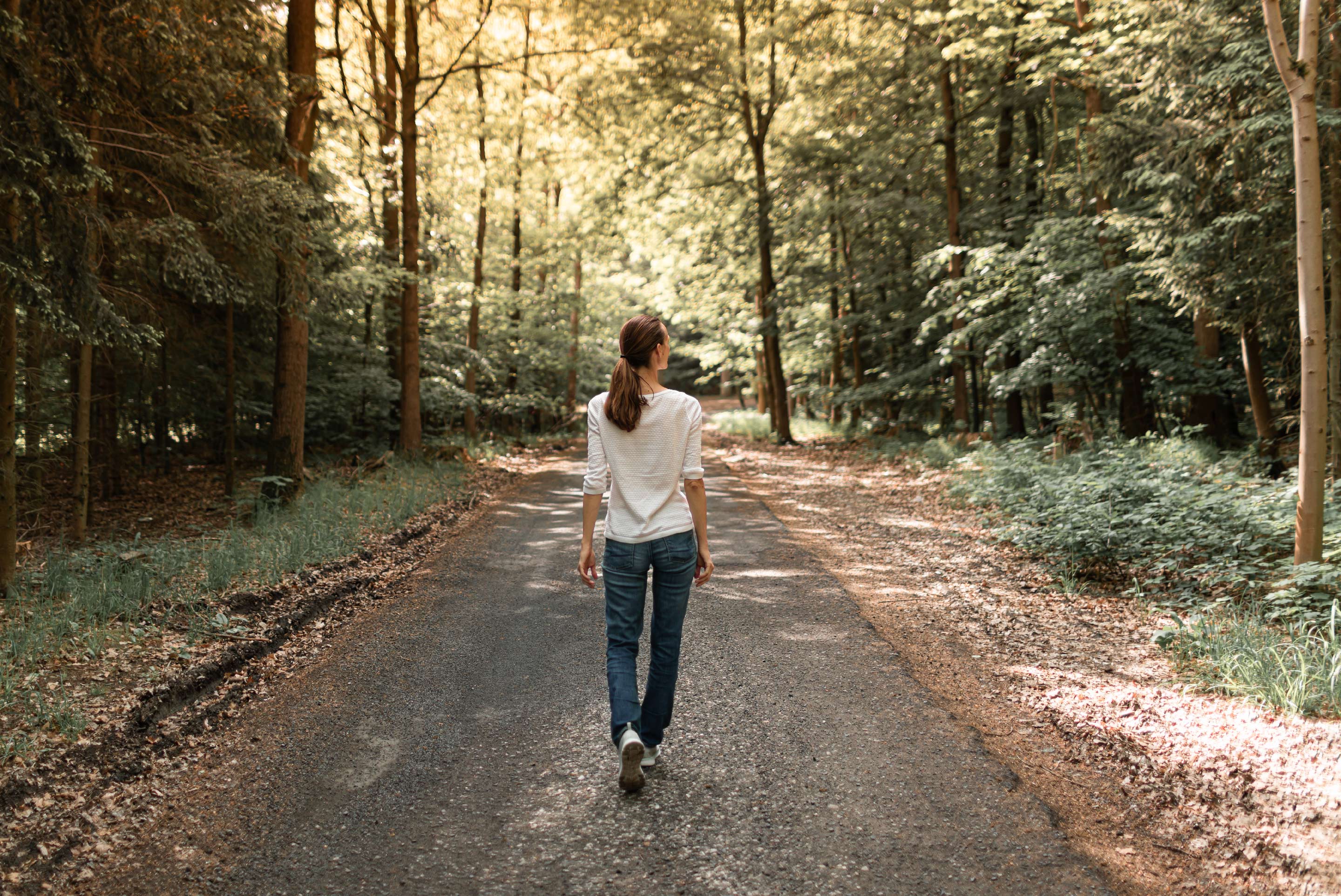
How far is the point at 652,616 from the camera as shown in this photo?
3.60m

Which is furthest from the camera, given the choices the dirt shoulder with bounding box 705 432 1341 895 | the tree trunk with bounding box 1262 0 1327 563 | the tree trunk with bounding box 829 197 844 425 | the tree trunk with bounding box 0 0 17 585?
the tree trunk with bounding box 829 197 844 425

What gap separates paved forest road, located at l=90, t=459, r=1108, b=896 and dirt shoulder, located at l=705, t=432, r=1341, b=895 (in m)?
0.26

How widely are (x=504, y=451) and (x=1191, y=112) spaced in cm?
1459

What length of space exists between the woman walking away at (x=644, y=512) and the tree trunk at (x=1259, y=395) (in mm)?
10347

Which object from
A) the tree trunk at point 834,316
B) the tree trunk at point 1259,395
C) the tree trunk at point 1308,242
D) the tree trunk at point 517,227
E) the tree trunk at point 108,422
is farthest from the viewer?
the tree trunk at point 517,227

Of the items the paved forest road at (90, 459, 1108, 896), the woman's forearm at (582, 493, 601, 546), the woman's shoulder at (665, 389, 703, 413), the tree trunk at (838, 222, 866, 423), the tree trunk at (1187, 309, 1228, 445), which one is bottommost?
the paved forest road at (90, 459, 1108, 896)

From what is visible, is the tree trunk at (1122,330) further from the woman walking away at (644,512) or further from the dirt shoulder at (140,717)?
the dirt shoulder at (140,717)

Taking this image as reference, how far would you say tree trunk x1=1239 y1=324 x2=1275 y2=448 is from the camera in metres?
10.6

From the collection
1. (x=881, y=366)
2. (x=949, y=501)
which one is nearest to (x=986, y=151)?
(x=881, y=366)

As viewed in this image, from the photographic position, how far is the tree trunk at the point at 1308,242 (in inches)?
206

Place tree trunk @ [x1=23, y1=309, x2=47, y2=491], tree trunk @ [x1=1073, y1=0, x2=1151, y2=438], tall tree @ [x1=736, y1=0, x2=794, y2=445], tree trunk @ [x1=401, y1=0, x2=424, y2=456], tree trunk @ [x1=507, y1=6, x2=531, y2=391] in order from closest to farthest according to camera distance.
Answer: tree trunk @ [x1=23, y1=309, x2=47, y2=491], tree trunk @ [x1=1073, y1=0, x2=1151, y2=438], tree trunk @ [x1=401, y1=0, x2=424, y2=456], tall tree @ [x1=736, y1=0, x2=794, y2=445], tree trunk @ [x1=507, y1=6, x2=531, y2=391]

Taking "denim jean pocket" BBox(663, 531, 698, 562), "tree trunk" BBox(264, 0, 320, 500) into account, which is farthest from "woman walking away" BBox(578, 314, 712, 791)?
"tree trunk" BBox(264, 0, 320, 500)

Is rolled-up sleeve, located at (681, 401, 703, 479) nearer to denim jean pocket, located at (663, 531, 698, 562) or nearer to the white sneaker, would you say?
denim jean pocket, located at (663, 531, 698, 562)

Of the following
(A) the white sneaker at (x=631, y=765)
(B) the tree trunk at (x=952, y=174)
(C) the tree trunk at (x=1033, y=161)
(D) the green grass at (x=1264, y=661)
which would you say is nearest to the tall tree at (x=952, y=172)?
(B) the tree trunk at (x=952, y=174)
